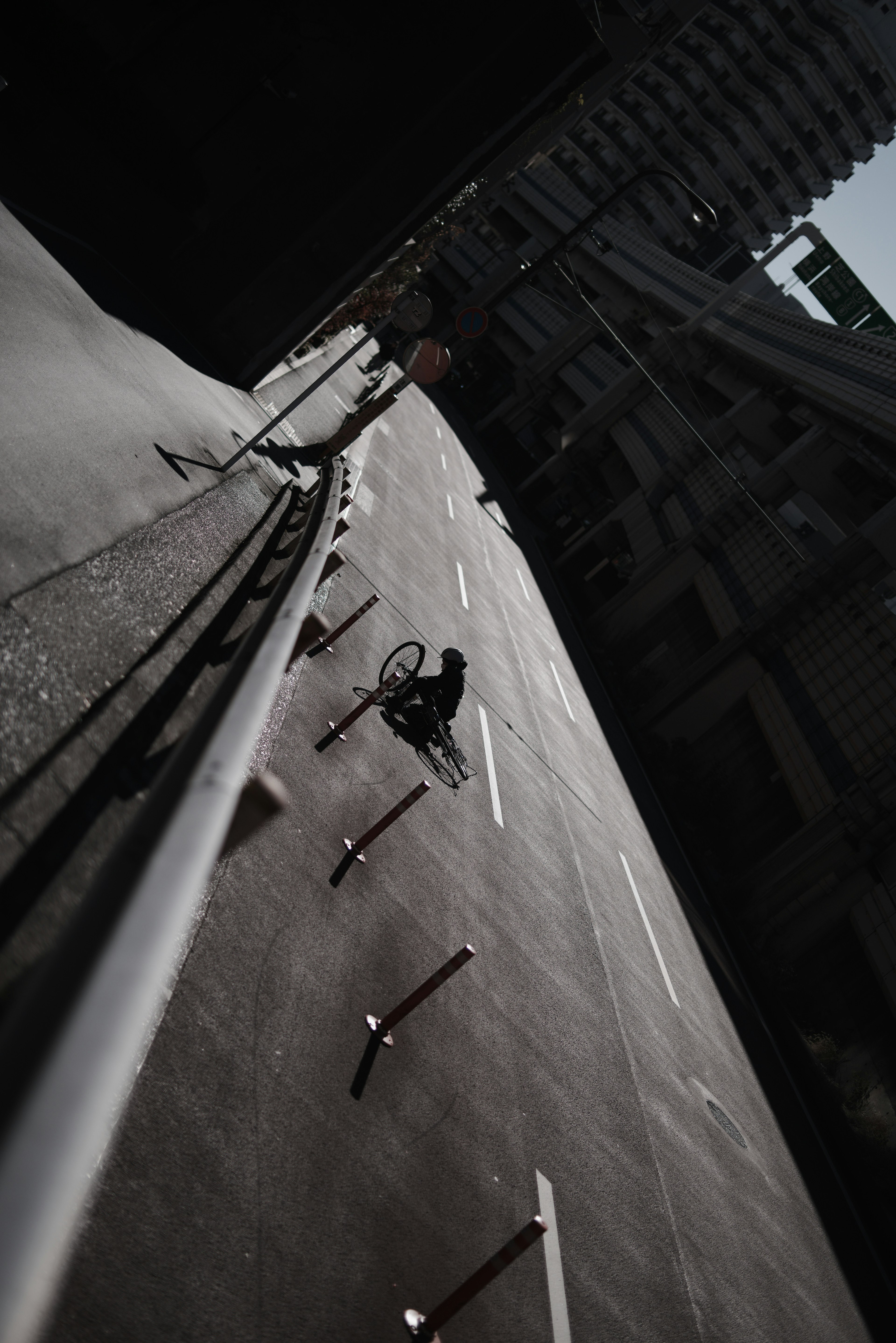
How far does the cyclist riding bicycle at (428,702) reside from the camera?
430 inches

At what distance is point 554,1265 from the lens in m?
6.27

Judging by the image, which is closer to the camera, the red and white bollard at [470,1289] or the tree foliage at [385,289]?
the red and white bollard at [470,1289]

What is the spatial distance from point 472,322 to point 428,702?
10.6 metres

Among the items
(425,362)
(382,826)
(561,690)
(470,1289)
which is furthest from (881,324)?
(470,1289)

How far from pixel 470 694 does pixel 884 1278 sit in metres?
10.3

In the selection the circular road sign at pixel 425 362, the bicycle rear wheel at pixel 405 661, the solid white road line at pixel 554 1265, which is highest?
the circular road sign at pixel 425 362

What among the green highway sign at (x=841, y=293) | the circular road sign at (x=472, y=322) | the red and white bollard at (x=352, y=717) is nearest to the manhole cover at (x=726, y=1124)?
the red and white bollard at (x=352, y=717)

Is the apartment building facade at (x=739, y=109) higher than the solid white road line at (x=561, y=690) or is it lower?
higher

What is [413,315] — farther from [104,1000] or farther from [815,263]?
[815,263]

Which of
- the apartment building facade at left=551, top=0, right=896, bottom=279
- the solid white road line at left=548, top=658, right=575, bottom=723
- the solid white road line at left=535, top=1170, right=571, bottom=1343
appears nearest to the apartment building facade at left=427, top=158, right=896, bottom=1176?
the solid white road line at left=548, top=658, right=575, bottom=723

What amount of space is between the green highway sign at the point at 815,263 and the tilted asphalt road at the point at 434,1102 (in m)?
47.4

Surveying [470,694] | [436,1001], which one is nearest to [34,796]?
[436,1001]

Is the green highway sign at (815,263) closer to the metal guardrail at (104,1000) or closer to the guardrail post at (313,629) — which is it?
the guardrail post at (313,629)

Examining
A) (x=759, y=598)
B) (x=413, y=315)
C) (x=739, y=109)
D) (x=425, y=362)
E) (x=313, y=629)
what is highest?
(x=739, y=109)
